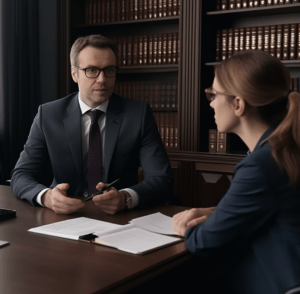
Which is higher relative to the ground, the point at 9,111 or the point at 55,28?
the point at 55,28

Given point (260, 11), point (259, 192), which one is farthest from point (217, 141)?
point (259, 192)

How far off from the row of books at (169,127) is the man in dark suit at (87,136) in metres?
1.58

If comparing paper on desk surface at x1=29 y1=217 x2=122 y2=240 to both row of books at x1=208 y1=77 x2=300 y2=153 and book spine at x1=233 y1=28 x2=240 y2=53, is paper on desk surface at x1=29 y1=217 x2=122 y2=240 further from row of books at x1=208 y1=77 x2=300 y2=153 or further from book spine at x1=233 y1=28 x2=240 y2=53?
book spine at x1=233 y1=28 x2=240 y2=53

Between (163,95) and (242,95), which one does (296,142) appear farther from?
(163,95)

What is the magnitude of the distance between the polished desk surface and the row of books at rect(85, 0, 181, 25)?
2807 mm

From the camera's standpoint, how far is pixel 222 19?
13.0ft

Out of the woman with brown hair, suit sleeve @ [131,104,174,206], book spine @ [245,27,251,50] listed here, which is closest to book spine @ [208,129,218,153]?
book spine @ [245,27,251,50]

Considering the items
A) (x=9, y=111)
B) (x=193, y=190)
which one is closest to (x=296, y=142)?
(x=193, y=190)

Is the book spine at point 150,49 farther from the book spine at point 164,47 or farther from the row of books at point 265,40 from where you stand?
the row of books at point 265,40

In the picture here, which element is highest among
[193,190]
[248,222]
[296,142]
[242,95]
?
[242,95]

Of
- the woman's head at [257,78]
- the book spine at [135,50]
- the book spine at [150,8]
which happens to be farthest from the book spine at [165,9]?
the woman's head at [257,78]

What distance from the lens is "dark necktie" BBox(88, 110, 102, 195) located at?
228 centimetres

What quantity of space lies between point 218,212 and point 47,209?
2.56ft

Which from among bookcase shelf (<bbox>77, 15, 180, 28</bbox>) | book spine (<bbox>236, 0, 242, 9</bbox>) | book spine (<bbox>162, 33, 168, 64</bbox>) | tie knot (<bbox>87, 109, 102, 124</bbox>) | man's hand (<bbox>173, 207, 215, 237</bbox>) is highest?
book spine (<bbox>236, 0, 242, 9</bbox>)
